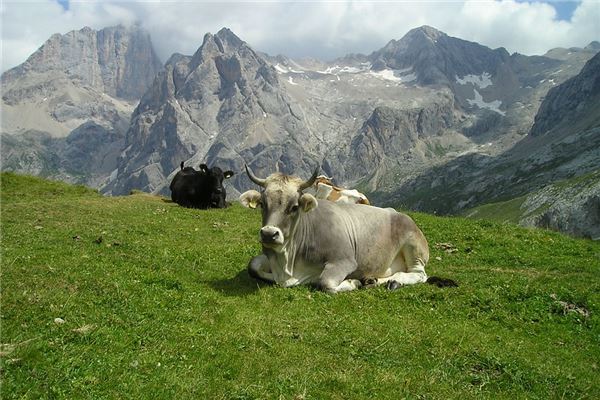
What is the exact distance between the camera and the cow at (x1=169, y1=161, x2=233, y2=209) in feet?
106

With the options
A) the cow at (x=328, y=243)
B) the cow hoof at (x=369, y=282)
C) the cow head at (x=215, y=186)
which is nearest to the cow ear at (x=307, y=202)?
the cow at (x=328, y=243)

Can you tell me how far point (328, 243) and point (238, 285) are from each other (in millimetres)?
2913

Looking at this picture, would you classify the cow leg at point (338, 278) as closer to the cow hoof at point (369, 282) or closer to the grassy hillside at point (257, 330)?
the cow hoof at point (369, 282)

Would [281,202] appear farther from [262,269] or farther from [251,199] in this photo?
[262,269]

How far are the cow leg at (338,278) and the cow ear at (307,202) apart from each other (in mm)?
1853

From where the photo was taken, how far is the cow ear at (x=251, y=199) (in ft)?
45.9

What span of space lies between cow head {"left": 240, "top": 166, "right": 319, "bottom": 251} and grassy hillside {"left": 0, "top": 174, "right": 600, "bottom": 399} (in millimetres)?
1565

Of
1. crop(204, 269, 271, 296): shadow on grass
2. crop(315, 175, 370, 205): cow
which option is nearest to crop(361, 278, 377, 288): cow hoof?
crop(204, 269, 271, 296): shadow on grass

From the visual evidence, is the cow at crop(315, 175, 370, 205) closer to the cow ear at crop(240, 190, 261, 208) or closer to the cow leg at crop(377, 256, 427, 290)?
the cow leg at crop(377, 256, 427, 290)

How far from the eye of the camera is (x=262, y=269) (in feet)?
47.4

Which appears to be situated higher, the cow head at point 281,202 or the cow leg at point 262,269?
the cow head at point 281,202

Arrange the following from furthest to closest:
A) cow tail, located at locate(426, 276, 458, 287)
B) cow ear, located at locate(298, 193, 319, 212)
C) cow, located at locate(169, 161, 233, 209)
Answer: cow, located at locate(169, 161, 233, 209)
cow tail, located at locate(426, 276, 458, 287)
cow ear, located at locate(298, 193, 319, 212)

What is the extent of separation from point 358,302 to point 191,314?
14.4ft

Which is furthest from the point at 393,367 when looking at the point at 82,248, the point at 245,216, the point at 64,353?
the point at 245,216
